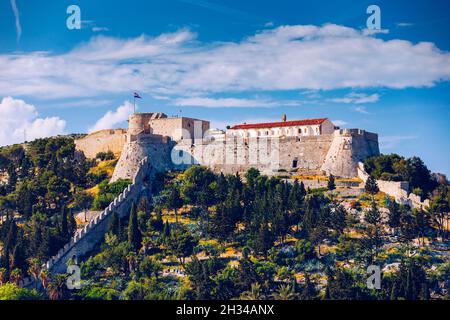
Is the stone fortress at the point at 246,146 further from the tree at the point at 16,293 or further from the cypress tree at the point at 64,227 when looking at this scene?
the tree at the point at 16,293

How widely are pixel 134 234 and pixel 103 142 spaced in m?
25.3

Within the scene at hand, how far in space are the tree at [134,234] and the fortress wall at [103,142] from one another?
22.2 meters

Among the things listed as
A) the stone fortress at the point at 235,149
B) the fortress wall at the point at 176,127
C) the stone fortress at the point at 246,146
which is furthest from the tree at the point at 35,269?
the fortress wall at the point at 176,127

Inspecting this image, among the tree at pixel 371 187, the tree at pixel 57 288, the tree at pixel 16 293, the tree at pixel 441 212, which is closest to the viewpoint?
the tree at pixel 16 293

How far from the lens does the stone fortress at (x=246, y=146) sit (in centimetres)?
6750

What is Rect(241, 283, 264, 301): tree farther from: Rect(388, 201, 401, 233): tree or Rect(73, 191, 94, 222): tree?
Rect(73, 191, 94, 222): tree

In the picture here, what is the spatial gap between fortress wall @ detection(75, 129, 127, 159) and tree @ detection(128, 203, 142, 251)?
22.2 m

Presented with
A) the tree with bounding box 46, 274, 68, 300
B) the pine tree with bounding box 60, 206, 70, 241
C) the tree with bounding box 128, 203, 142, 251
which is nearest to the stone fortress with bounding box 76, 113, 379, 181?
the pine tree with bounding box 60, 206, 70, 241

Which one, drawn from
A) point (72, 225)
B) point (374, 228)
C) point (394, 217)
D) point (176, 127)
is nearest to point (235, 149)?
point (176, 127)

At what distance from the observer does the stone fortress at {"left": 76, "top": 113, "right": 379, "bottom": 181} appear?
221ft

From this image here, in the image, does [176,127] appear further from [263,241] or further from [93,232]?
[263,241]

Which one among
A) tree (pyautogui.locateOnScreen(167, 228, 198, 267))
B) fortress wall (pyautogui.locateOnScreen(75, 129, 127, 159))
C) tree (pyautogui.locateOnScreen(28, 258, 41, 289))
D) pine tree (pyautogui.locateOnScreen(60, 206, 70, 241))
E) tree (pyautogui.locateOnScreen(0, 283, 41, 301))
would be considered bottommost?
tree (pyautogui.locateOnScreen(0, 283, 41, 301))
